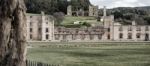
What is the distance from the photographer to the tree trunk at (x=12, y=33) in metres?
13.8

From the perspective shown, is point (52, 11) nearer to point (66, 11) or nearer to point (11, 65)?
point (66, 11)

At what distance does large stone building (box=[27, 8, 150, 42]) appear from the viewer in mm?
126000

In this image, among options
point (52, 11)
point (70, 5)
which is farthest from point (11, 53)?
point (70, 5)

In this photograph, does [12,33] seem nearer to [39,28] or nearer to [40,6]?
[39,28]

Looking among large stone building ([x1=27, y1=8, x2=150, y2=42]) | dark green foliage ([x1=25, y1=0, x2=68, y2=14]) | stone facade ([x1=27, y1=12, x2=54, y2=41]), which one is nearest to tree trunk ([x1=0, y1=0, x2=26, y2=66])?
large stone building ([x1=27, y1=8, x2=150, y2=42])

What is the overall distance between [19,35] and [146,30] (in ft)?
402

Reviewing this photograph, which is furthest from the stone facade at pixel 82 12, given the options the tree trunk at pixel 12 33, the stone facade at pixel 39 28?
the tree trunk at pixel 12 33

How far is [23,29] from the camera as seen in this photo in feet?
46.0

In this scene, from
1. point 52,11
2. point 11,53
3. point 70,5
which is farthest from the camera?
point 70,5

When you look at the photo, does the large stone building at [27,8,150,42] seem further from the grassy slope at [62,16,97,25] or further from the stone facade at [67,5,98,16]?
the stone facade at [67,5,98,16]

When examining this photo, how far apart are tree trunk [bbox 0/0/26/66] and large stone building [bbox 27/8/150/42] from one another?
10782 cm

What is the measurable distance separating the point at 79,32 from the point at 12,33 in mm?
116184

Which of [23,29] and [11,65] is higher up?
[23,29]

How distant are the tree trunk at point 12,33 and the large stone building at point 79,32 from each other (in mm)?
107825
